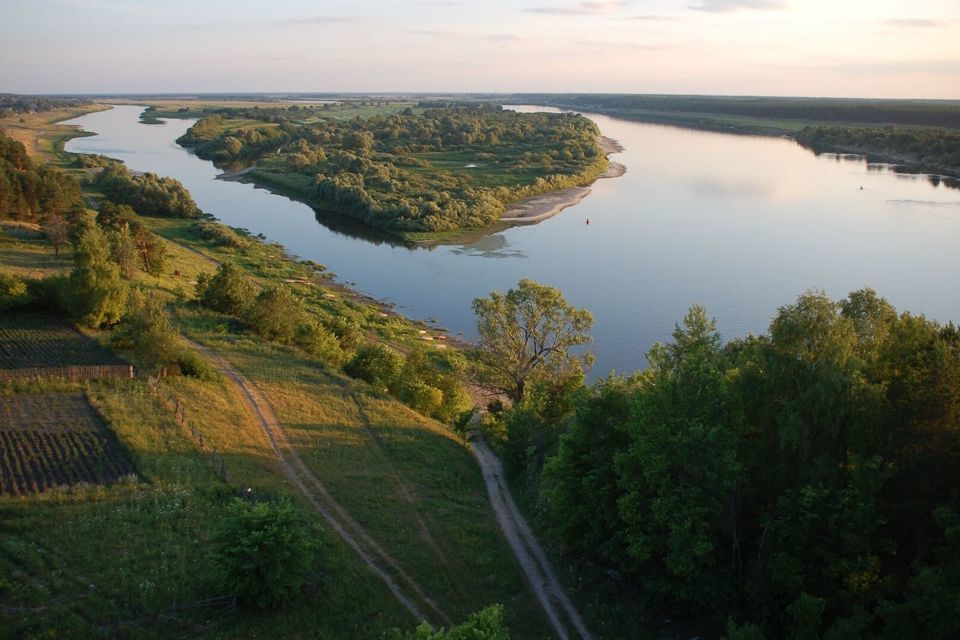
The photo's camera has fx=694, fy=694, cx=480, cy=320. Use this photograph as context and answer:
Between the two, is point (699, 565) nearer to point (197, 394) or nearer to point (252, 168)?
point (197, 394)

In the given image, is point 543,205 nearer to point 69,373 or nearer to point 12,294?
point 12,294

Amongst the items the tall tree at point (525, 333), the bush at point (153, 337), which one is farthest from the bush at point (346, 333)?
the bush at point (153, 337)

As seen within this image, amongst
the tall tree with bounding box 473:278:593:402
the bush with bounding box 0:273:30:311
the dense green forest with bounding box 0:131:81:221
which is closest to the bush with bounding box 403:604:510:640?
the tall tree with bounding box 473:278:593:402

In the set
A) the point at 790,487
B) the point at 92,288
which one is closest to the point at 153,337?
the point at 92,288

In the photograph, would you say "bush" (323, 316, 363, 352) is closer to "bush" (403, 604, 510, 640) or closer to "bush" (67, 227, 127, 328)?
"bush" (67, 227, 127, 328)

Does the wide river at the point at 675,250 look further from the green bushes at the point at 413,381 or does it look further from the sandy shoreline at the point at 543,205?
the green bushes at the point at 413,381

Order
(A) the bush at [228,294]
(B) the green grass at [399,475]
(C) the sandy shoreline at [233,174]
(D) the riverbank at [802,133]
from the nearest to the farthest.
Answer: (B) the green grass at [399,475]
(A) the bush at [228,294]
(C) the sandy shoreline at [233,174]
(D) the riverbank at [802,133]
